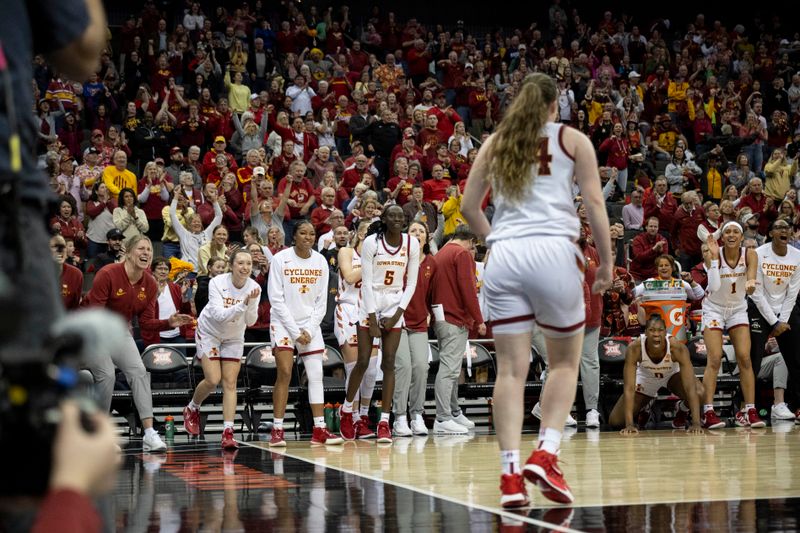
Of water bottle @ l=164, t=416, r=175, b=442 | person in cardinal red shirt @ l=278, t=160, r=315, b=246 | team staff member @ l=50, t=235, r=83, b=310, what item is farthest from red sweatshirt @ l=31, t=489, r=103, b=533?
person in cardinal red shirt @ l=278, t=160, r=315, b=246

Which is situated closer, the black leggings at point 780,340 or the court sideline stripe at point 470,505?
the court sideline stripe at point 470,505

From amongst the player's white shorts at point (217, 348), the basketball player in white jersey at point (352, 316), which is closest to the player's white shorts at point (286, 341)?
the player's white shorts at point (217, 348)

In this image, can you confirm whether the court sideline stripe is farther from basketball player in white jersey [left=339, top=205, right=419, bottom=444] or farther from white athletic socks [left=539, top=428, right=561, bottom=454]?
basketball player in white jersey [left=339, top=205, right=419, bottom=444]

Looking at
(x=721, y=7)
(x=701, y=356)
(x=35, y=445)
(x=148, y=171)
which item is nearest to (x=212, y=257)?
(x=148, y=171)

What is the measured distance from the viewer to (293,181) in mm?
16734

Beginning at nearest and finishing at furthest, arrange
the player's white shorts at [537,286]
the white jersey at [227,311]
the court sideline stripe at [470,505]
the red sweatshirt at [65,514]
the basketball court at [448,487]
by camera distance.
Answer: the red sweatshirt at [65,514] < the court sideline stripe at [470,505] < the basketball court at [448,487] < the player's white shorts at [537,286] < the white jersey at [227,311]

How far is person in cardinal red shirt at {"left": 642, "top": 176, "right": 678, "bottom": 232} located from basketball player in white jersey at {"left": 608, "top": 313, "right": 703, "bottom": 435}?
6.75m

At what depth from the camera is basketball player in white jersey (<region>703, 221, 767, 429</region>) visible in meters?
12.1

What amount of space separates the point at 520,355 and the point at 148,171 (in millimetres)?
11594

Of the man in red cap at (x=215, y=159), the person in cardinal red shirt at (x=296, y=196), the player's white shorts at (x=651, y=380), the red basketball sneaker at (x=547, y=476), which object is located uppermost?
the man in red cap at (x=215, y=159)

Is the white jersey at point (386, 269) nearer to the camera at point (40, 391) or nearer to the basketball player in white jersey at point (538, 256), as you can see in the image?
the basketball player in white jersey at point (538, 256)

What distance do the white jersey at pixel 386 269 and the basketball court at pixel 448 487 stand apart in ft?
4.99

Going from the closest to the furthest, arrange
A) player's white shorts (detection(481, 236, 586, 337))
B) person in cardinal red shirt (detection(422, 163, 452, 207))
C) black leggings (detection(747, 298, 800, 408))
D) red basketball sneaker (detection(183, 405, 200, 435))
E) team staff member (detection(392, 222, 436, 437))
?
1. player's white shorts (detection(481, 236, 586, 337))
2. red basketball sneaker (detection(183, 405, 200, 435))
3. team staff member (detection(392, 222, 436, 437))
4. black leggings (detection(747, 298, 800, 408))
5. person in cardinal red shirt (detection(422, 163, 452, 207))

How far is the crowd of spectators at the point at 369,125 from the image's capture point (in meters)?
16.1
